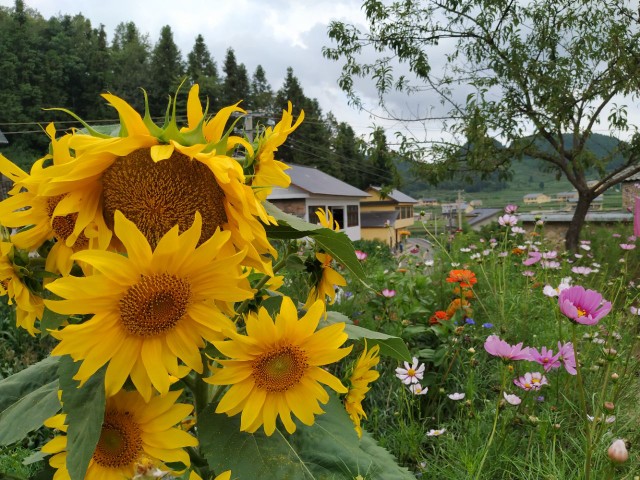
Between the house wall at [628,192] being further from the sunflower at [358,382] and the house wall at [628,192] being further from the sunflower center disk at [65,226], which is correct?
the sunflower center disk at [65,226]

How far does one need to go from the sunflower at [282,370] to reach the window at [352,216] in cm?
2578

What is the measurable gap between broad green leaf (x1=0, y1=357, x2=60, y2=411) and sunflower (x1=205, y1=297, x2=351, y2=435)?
1.15 feet

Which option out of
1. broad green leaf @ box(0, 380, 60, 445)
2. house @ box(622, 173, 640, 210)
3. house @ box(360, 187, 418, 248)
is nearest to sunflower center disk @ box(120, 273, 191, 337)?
broad green leaf @ box(0, 380, 60, 445)

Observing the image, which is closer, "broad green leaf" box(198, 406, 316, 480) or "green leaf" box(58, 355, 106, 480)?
"green leaf" box(58, 355, 106, 480)

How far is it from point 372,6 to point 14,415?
7.76 metres

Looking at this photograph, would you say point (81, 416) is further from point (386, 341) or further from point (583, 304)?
point (583, 304)

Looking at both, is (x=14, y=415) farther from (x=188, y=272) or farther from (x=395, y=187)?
(x=395, y=187)

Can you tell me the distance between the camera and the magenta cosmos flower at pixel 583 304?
3.71ft

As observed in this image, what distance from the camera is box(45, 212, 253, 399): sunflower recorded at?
483mm

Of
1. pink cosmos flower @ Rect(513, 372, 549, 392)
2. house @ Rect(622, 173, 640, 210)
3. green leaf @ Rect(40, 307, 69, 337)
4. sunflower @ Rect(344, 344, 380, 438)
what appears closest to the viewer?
green leaf @ Rect(40, 307, 69, 337)

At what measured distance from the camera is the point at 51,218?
611mm

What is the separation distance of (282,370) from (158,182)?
0.30 metres

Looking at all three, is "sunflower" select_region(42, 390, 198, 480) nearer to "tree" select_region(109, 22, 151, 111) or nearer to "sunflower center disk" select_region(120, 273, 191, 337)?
"sunflower center disk" select_region(120, 273, 191, 337)

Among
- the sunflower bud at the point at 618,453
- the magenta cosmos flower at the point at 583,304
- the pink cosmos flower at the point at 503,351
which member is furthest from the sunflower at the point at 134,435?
the pink cosmos flower at the point at 503,351
